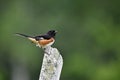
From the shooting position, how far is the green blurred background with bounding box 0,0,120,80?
27234 millimetres

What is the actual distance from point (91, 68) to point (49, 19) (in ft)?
9.59

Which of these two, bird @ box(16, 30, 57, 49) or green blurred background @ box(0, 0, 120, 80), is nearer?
bird @ box(16, 30, 57, 49)

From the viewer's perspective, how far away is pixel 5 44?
29.3 m

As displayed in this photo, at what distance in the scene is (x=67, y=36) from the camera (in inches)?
1113

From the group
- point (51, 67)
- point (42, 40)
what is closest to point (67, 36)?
point (42, 40)

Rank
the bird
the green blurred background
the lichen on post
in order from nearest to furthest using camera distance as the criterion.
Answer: the lichen on post
the bird
the green blurred background

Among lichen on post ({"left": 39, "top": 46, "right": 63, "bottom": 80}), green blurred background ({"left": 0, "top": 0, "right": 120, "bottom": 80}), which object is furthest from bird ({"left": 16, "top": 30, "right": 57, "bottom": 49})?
green blurred background ({"left": 0, "top": 0, "right": 120, "bottom": 80})

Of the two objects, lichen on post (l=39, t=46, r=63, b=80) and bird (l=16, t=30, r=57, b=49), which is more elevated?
bird (l=16, t=30, r=57, b=49)

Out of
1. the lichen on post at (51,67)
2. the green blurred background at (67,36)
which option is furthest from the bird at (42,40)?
the green blurred background at (67,36)

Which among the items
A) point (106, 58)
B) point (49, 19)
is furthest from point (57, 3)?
point (106, 58)

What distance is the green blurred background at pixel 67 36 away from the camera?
27234 millimetres

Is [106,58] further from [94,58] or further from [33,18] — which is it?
[33,18]

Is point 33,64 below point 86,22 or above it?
below

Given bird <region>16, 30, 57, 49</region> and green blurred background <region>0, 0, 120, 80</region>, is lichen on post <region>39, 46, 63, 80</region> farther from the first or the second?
green blurred background <region>0, 0, 120, 80</region>
